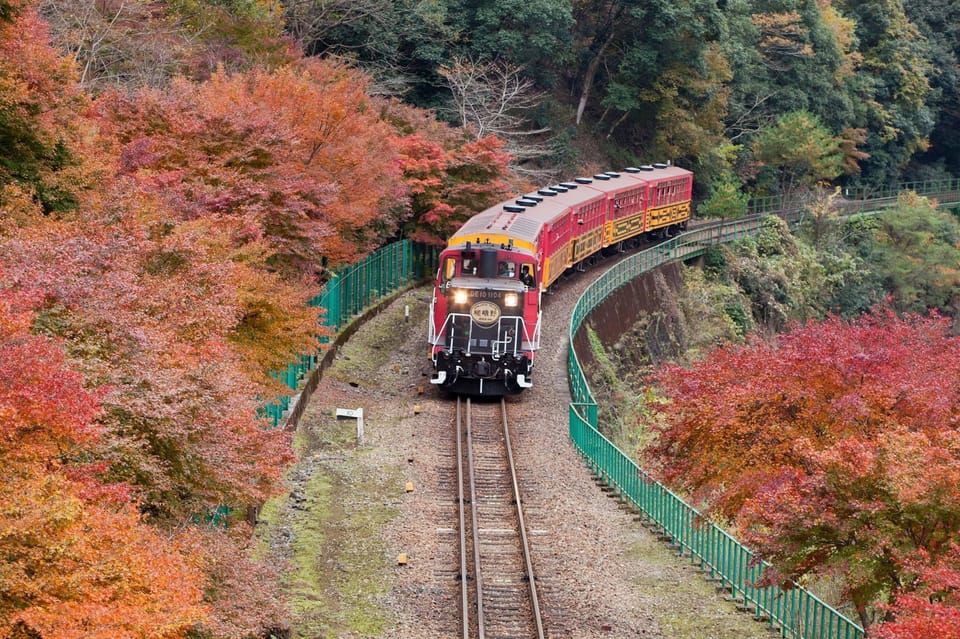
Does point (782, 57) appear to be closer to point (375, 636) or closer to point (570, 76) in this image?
point (570, 76)

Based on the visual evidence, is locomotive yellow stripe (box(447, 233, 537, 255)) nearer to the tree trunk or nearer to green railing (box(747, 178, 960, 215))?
the tree trunk

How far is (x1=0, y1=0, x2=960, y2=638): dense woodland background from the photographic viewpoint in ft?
33.3

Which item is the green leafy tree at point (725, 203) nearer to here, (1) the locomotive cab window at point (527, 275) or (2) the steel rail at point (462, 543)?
(1) the locomotive cab window at point (527, 275)

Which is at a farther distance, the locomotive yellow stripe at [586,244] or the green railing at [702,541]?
the locomotive yellow stripe at [586,244]

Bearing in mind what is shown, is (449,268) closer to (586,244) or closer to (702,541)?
(702,541)

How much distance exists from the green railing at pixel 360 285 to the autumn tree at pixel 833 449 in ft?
27.8

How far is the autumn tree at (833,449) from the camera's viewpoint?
38.2 ft

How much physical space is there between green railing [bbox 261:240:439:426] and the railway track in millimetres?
3819

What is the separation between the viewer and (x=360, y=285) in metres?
36.1

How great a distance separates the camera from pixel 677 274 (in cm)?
4881

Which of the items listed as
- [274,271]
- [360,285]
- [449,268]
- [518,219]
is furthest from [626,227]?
[274,271]

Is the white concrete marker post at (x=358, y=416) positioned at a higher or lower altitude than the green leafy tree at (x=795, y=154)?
lower

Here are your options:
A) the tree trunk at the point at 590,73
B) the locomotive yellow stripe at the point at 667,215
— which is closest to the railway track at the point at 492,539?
the locomotive yellow stripe at the point at 667,215

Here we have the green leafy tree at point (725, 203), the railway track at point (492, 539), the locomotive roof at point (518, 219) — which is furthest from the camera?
the green leafy tree at point (725, 203)
